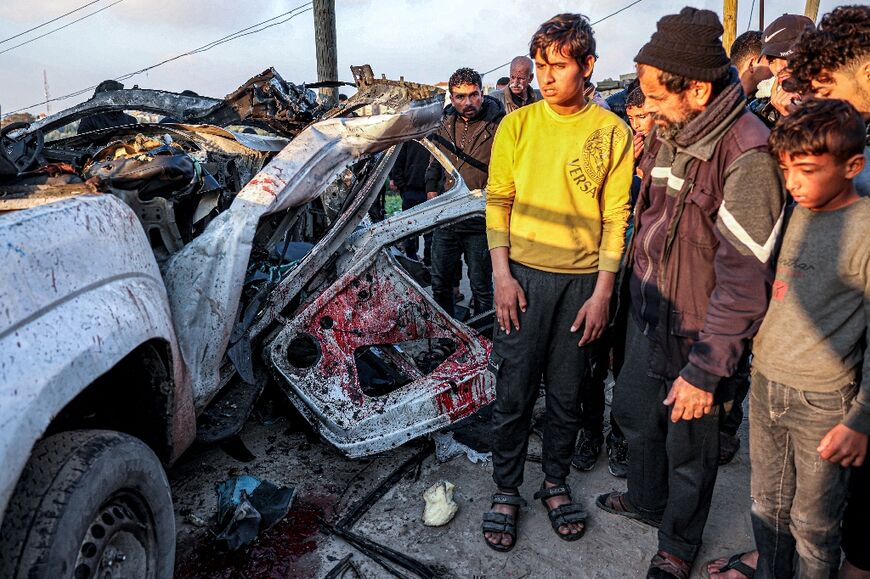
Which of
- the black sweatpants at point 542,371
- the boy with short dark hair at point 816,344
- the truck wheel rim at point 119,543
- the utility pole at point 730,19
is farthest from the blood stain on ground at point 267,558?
the utility pole at point 730,19

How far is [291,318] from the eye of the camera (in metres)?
2.93

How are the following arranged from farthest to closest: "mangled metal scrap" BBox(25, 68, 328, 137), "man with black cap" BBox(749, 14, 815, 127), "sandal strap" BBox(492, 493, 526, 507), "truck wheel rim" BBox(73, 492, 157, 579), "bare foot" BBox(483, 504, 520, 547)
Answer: "mangled metal scrap" BBox(25, 68, 328, 137), "man with black cap" BBox(749, 14, 815, 127), "sandal strap" BBox(492, 493, 526, 507), "bare foot" BBox(483, 504, 520, 547), "truck wheel rim" BBox(73, 492, 157, 579)

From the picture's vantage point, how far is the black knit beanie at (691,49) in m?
1.80

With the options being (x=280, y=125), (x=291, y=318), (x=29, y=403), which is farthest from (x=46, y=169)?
(x=280, y=125)

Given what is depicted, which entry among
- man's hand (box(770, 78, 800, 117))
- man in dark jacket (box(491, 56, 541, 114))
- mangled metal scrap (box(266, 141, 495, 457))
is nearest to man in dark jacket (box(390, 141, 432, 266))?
man in dark jacket (box(491, 56, 541, 114))

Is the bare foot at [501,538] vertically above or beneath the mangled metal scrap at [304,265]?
beneath

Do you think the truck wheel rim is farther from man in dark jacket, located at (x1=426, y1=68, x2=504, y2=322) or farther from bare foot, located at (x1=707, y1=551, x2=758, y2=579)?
man in dark jacket, located at (x1=426, y1=68, x2=504, y2=322)

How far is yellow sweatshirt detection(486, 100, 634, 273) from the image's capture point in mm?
2270

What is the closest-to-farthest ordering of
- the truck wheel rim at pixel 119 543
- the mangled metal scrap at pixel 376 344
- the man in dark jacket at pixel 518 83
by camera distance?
the truck wheel rim at pixel 119 543 → the mangled metal scrap at pixel 376 344 → the man in dark jacket at pixel 518 83

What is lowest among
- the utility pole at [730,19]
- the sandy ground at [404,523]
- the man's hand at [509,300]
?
the sandy ground at [404,523]

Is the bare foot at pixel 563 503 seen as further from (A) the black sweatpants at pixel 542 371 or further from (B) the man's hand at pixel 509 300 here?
(B) the man's hand at pixel 509 300

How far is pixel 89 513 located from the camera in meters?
1.49

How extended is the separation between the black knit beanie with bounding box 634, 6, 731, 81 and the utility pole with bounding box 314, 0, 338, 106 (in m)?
8.48

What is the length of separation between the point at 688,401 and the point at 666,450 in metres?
0.45
